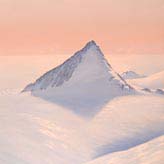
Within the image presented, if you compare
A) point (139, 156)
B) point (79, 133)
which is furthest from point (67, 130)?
point (139, 156)

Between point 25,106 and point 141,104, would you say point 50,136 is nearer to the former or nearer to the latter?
point 25,106

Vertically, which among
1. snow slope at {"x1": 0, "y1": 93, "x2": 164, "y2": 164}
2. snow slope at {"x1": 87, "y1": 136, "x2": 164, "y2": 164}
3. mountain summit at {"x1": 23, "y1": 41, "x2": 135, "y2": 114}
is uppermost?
mountain summit at {"x1": 23, "y1": 41, "x2": 135, "y2": 114}

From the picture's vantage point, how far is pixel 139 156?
4522cm

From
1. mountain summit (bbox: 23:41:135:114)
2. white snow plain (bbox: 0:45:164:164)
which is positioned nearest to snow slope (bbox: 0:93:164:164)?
white snow plain (bbox: 0:45:164:164)

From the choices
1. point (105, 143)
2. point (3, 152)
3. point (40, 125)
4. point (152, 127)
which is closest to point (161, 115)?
point (152, 127)

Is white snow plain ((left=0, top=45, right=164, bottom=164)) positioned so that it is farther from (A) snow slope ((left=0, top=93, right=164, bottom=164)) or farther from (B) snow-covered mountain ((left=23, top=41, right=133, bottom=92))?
(B) snow-covered mountain ((left=23, top=41, right=133, bottom=92))

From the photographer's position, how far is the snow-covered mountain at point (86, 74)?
91.9 meters

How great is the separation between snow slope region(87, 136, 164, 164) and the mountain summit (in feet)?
66.2

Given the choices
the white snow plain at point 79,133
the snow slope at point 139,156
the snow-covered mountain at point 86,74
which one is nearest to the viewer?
the snow slope at point 139,156

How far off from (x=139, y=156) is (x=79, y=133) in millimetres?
12317

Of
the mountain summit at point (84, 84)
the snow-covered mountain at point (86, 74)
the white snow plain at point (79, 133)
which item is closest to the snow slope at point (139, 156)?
the white snow plain at point (79, 133)

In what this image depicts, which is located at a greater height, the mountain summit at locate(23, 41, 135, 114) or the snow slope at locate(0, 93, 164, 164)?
the mountain summit at locate(23, 41, 135, 114)

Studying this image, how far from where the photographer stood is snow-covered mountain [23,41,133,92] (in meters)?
91.9

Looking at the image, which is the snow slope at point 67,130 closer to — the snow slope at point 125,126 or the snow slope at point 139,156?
the snow slope at point 125,126
